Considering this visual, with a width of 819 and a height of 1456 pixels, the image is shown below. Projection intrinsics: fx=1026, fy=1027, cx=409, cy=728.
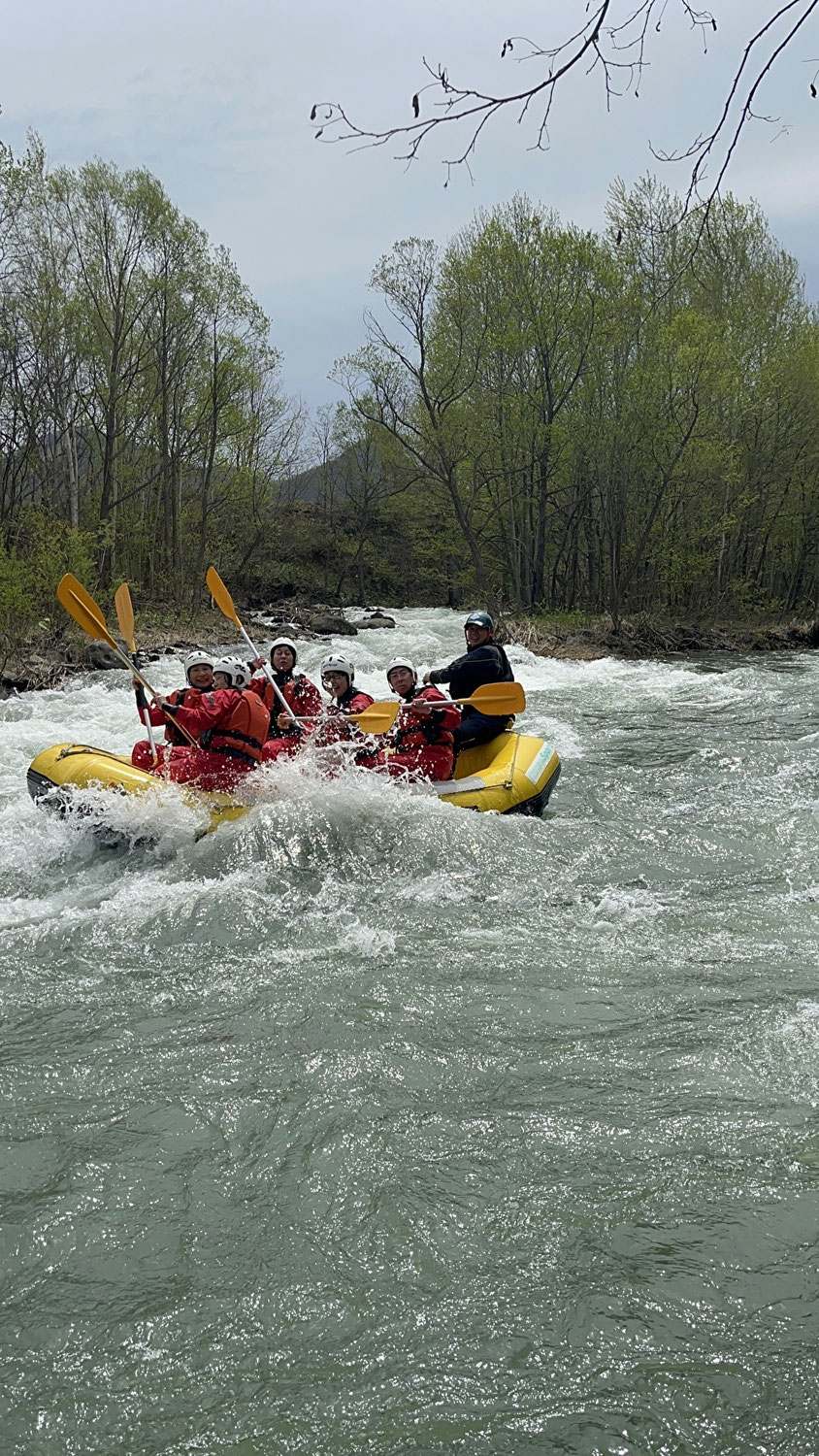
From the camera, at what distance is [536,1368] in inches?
91.5

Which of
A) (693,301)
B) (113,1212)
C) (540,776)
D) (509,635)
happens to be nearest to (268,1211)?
(113,1212)

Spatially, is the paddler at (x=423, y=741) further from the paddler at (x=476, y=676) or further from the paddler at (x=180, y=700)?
the paddler at (x=180, y=700)

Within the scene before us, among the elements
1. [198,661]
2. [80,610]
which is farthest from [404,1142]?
[80,610]

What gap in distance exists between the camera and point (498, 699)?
747cm

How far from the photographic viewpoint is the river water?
7.43 feet

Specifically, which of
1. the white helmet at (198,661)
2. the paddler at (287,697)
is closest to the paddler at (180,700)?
the white helmet at (198,661)

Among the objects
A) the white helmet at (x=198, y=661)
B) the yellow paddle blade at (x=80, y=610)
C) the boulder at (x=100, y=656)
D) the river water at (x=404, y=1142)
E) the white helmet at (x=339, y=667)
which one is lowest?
the river water at (x=404, y=1142)

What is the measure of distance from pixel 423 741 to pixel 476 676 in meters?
0.98

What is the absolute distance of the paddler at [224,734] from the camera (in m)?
6.43

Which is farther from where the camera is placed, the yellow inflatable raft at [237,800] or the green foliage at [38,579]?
the green foliage at [38,579]

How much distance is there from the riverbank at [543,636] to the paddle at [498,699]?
8061 mm

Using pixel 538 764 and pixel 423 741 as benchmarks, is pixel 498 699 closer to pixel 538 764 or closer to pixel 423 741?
pixel 538 764

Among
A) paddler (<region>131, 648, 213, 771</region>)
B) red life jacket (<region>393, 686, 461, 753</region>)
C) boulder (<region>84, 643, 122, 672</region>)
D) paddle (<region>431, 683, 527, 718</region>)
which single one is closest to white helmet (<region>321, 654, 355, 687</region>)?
red life jacket (<region>393, 686, 461, 753</region>)

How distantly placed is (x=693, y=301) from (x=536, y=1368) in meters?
22.7
